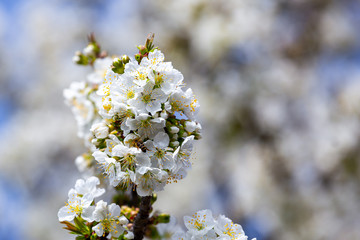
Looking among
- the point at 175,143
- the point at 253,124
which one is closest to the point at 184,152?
the point at 175,143

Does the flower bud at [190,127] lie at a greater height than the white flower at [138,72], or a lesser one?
lesser

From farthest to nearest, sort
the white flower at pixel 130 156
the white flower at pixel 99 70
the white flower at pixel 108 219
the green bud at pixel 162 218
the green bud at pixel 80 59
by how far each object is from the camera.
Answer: the green bud at pixel 80 59, the white flower at pixel 99 70, the green bud at pixel 162 218, the white flower at pixel 108 219, the white flower at pixel 130 156

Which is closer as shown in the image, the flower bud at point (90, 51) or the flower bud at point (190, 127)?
the flower bud at point (190, 127)

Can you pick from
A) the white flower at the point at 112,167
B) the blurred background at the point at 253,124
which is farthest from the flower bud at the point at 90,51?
the blurred background at the point at 253,124

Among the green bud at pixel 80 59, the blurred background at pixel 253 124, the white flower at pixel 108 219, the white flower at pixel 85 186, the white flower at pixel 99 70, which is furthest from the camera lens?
the blurred background at pixel 253 124

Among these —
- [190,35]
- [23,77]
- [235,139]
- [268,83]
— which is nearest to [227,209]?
[235,139]

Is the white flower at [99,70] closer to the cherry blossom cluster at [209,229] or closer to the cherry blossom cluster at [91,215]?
the cherry blossom cluster at [91,215]
